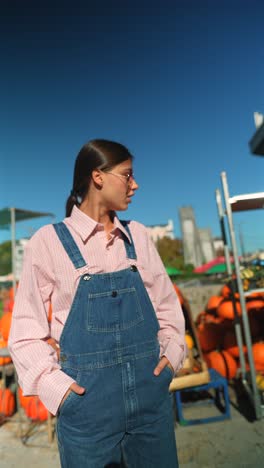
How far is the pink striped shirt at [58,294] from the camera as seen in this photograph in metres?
1.18

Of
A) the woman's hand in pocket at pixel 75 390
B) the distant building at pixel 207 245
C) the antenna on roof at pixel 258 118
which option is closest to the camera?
the woman's hand in pocket at pixel 75 390

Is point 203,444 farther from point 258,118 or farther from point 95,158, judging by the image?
point 258,118

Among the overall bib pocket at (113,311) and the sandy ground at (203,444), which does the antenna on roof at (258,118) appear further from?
the overall bib pocket at (113,311)

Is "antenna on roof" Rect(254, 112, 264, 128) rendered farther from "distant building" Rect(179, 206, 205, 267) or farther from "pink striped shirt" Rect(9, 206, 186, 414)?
"distant building" Rect(179, 206, 205, 267)

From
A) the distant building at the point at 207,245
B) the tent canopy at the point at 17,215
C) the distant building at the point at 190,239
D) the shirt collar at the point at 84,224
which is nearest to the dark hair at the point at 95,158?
the shirt collar at the point at 84,224

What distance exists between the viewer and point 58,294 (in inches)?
50.4

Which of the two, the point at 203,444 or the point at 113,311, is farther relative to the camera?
the point at 203,444

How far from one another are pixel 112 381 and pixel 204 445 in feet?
7.77

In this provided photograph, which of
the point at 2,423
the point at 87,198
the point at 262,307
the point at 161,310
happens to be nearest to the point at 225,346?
the point at 262,307

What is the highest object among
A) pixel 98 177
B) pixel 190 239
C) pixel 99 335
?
pixel 190 239

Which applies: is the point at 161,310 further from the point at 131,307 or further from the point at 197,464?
the point at 197,464

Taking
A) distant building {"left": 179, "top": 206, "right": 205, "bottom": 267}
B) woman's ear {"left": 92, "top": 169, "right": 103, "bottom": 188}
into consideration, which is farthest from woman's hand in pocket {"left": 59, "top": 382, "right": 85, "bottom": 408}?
distant building {"left": 179, "top": 206, "right": 205, "bottom": 267}

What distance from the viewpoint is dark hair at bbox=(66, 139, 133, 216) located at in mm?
1426

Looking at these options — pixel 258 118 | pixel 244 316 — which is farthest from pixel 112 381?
pixel 258 118
